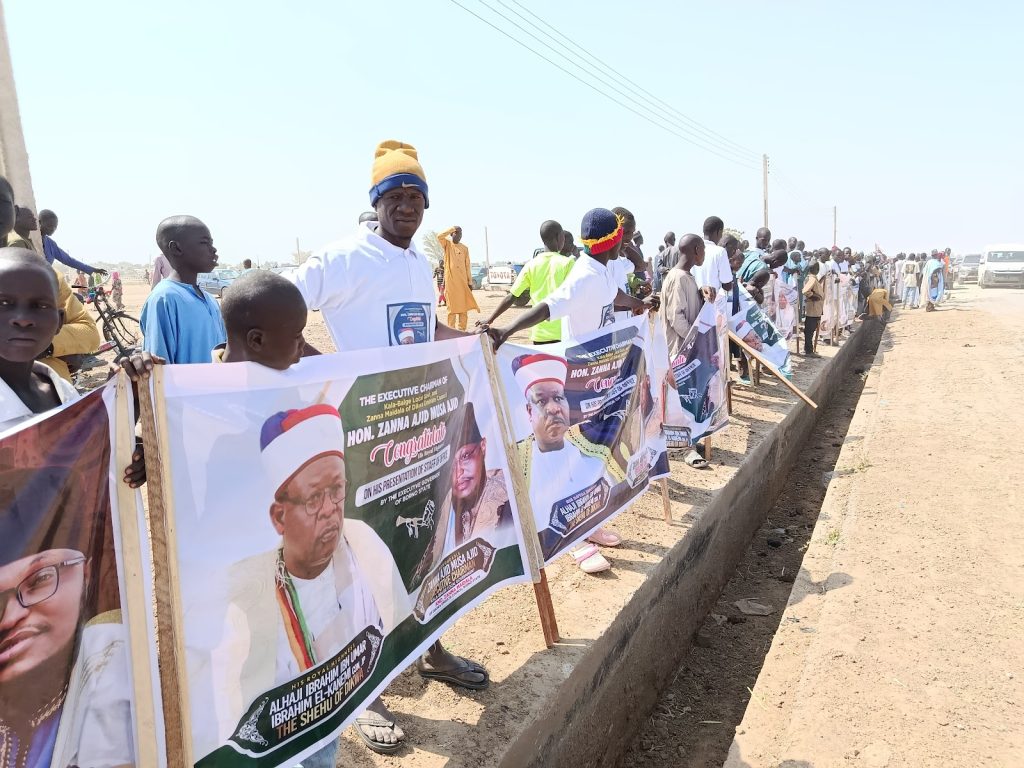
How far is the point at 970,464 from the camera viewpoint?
20.5ft

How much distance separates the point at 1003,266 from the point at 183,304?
1501 inches

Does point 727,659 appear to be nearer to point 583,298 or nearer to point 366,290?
point 583,298

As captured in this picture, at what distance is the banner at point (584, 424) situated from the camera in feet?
11.0

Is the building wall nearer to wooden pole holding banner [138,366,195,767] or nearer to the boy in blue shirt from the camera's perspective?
the boy in blue shirt

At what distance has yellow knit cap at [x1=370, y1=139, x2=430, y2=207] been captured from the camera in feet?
8.89

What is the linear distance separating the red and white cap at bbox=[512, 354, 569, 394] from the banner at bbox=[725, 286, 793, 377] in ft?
14.9

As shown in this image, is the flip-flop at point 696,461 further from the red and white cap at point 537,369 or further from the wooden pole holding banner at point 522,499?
the wooden pole holding banner at point 522,499

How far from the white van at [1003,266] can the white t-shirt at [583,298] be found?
35224 millimetres

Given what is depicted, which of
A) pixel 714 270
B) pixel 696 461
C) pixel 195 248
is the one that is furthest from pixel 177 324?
pixel 714 270

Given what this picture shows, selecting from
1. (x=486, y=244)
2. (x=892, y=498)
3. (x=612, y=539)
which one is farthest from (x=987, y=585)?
(x=486, y=244)

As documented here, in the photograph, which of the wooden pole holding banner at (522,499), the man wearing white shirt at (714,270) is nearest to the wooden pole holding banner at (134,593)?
the wooden pole holding banner at (522,499)

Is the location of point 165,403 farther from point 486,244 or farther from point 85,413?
point 486,244

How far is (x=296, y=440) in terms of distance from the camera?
203cm

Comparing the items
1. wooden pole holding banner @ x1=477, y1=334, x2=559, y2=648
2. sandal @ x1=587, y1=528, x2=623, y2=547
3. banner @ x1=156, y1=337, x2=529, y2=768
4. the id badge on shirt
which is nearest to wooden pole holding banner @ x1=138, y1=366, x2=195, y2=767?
banner @ x1=156, y1=337, x2=529, y2=768
